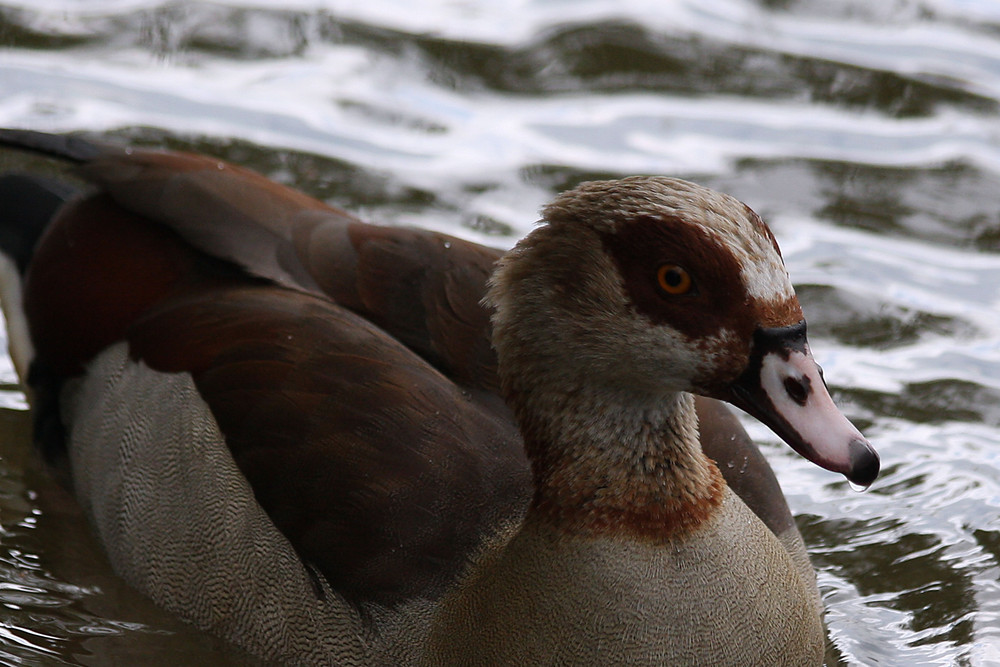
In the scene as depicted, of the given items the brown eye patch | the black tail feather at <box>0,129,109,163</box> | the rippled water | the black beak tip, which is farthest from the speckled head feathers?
the black tail feather at <box>0,129,109,163</box>

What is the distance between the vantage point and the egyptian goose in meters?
4.10

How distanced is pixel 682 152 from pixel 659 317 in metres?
4.32

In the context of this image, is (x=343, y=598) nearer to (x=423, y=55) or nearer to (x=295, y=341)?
(x=295, y=341)

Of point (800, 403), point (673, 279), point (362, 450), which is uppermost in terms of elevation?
point (673, 279)

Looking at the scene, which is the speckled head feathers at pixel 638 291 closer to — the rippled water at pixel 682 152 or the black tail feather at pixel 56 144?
the rippled water at pixel 682 152

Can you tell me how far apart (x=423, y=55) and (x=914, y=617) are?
492cm

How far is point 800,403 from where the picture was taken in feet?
13.1

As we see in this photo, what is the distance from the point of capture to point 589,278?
4.19 metres

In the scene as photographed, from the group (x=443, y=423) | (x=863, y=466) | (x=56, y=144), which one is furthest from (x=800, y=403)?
(x=56, y=144)

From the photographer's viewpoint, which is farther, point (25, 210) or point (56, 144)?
point (25, 210)

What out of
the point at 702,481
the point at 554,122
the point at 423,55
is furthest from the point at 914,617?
the point at 423,55

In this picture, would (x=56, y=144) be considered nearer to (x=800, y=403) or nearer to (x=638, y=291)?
(x=638, y=291)

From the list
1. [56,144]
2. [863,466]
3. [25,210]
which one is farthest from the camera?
[25,210]

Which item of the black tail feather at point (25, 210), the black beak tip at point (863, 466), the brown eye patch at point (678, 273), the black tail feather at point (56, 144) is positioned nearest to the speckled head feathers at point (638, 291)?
the brown eye patch at point (678, 273)
